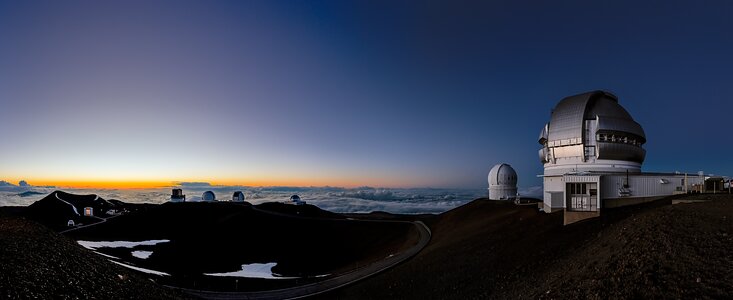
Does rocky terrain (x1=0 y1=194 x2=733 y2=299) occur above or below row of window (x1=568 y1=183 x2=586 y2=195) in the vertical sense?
below

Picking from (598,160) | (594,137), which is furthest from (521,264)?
(594,137)

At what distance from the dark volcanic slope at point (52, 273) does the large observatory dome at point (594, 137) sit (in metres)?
30.2

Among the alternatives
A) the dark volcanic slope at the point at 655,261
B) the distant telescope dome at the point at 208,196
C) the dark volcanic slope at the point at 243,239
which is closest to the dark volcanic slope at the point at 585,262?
the dark volcanic slope at the point at 655,261

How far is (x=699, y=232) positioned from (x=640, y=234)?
1.80m

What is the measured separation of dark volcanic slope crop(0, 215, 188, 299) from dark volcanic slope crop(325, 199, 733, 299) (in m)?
11.0

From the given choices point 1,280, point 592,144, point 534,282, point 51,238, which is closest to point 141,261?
point 51,238

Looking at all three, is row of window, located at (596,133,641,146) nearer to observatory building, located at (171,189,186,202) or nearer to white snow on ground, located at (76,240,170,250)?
white snow on ground, located at (76,240,170,250)

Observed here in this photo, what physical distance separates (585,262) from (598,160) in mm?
19090

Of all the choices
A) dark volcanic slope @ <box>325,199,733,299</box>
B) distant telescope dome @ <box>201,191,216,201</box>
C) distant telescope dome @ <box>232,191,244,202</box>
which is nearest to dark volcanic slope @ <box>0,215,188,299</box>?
dark volcanic slope @ <box>325,199,733,299</box>

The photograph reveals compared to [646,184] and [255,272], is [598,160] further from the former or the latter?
[255,272]

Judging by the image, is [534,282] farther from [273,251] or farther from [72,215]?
[72,215]

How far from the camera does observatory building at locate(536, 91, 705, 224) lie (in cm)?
2553

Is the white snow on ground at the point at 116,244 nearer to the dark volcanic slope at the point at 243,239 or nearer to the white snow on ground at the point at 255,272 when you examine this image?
the dark volcanic slope at the point at 243,239

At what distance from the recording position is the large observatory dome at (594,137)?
29688mm
